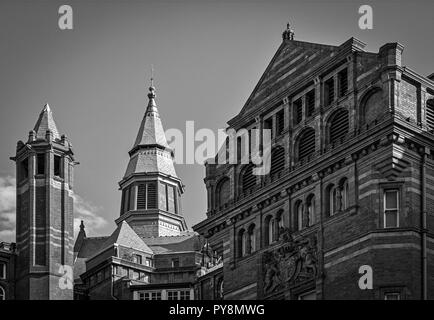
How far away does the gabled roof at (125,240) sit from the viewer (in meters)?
152

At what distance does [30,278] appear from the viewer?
135375 mm

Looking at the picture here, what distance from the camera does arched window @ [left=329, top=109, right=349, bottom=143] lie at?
91938 mm

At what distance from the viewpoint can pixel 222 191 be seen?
102 meters

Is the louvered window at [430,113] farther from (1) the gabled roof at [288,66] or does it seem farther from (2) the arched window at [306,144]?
(2) the arched window at [306,144]

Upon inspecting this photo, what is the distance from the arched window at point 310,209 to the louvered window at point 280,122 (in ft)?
20.6

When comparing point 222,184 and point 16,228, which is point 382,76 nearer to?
point 222,184

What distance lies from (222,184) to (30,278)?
37995 millimetres

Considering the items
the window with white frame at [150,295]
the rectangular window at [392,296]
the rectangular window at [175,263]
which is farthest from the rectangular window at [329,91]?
the rectangular window at [175,263]

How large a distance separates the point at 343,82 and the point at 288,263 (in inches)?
442

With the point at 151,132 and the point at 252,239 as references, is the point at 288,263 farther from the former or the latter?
the point at 151,132

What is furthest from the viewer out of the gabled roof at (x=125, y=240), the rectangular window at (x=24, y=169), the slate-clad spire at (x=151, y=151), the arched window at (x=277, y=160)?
the slate-clad spire at (x=151, y=151)

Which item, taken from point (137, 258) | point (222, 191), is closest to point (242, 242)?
point (222, 191)

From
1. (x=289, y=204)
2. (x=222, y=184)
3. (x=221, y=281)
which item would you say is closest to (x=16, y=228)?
(x=221, y=281)

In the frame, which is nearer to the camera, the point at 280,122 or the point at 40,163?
the point at 280,122
